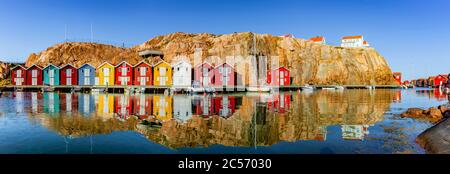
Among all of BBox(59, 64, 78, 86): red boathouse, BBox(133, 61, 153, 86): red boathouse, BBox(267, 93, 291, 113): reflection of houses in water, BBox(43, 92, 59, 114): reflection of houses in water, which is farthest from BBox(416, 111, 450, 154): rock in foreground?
BBox(59, 64, 78, 86): red boathouse

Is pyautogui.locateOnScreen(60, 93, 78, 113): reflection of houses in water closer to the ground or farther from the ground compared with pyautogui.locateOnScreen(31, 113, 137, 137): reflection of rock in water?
farther from the ground

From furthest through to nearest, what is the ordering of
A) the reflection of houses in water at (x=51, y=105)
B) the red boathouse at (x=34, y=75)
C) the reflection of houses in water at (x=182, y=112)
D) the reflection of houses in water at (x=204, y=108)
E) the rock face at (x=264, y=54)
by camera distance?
the rock face at (x=264, y=54) < the red boathouse at (x=34, y=75) < the reflection of houses in water at (x=51, y=105) < the reflection of houses in water at (x=204, y=108) < the reflection of houses in water at (x=182, y=112)

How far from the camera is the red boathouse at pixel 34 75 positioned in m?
79.4

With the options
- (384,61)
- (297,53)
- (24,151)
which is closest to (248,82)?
(297,53)

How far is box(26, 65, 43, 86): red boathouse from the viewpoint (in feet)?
260

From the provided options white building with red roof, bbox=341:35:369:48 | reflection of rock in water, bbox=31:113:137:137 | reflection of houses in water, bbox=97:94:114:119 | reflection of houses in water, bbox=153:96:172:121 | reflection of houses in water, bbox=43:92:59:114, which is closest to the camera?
reflection of rock in water, bbox=31:113:137:137

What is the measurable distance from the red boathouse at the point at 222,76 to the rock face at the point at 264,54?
1313 inches

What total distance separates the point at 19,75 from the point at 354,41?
142430 mm

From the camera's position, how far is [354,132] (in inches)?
648

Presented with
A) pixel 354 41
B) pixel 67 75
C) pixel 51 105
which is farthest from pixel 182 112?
pixel 354 41

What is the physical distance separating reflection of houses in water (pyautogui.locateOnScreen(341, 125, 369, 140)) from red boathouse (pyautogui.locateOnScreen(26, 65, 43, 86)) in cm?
8408

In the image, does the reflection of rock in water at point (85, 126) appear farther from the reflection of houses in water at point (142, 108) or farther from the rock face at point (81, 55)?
the rock face at point (81, 55)

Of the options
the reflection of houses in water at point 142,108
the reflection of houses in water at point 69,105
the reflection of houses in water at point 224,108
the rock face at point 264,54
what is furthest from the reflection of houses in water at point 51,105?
the rock face at point 264,54

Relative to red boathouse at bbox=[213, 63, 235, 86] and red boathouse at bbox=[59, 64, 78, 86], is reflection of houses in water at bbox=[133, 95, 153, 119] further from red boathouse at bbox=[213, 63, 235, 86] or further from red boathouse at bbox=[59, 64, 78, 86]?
red boathouse at bbox=[59, 64, 78, 86]
